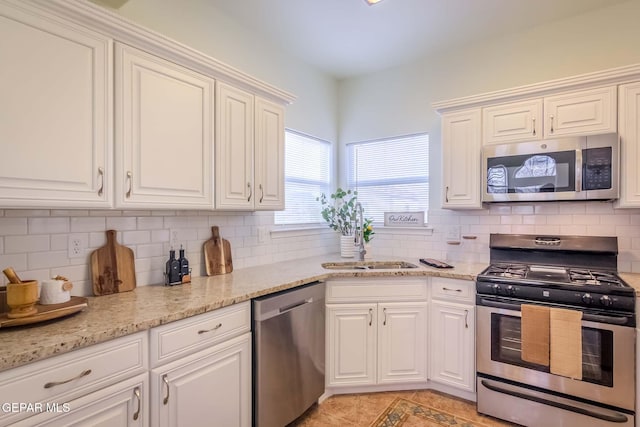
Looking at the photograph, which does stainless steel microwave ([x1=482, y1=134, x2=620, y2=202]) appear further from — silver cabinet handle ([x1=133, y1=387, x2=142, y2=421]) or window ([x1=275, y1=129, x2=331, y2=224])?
silver cabinet handle ([x1=133, y1=387, x2=142, y2=421])

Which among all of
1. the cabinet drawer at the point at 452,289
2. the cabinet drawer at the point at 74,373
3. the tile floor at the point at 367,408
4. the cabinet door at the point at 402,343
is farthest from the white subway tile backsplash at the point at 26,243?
the cabinet drawer at the point at 452,289

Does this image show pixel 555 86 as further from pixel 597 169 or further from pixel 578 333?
pixel 578 333

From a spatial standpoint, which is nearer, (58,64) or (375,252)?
(58,64)

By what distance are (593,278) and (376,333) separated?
57.9 inches

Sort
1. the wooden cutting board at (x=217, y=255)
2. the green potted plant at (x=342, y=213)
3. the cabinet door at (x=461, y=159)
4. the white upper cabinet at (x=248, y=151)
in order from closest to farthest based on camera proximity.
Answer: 1. the white upper cabinet at (x=248, y=151)
2. the wooden cutting board at (x=217, y=255)
3. the cabinet door at (x=461, y=159)
4. the green potted plant at (x=342, y=213)

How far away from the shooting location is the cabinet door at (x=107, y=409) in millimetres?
1159

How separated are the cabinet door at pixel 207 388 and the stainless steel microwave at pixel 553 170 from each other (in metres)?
2.16

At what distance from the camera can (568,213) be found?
105 inches

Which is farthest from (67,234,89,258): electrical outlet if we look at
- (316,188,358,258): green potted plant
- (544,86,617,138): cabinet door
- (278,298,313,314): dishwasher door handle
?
(544,86,617,138): cabinet door

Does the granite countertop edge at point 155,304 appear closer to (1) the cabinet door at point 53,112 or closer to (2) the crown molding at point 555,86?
(1) the cabinet door at point 53,112

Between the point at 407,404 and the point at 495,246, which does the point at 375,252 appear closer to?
the point at 495,246

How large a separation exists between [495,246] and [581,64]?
1557 millimetres

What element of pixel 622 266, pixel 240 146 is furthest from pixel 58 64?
pixel 622 266

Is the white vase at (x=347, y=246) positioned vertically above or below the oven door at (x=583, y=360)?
above
